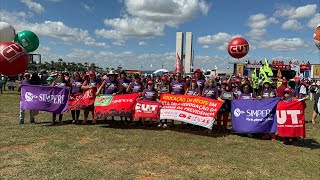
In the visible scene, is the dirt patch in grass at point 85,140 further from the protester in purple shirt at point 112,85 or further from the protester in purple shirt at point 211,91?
the protester in purple shirt at point 211,91

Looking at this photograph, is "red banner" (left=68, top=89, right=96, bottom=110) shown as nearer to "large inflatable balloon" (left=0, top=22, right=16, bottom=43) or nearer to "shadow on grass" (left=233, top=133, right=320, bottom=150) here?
"shadow on grass" (left=233, top=133, right=320, bottom=150)

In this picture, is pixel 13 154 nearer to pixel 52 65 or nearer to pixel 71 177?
pixel 71 177

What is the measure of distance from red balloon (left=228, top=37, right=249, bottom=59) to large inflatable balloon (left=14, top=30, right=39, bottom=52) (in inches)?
414

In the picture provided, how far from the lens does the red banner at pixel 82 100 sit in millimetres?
11344

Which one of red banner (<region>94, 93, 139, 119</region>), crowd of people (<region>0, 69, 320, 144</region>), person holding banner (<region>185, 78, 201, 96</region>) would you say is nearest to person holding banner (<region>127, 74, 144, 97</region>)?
crowd of people (<region>0, 69, 320, 144</region>)

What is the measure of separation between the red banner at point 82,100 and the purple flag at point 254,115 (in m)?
4.75

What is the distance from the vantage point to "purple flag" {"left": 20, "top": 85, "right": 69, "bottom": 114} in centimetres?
1138

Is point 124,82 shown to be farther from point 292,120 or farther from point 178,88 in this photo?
point 292,120

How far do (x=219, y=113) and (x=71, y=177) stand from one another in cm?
609

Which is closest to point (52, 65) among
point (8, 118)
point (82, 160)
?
point (8, 118)

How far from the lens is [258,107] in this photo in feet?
32.0

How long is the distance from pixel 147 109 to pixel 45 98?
Result: 11.9ft

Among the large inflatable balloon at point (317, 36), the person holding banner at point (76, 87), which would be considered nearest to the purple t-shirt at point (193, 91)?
the person holding banner at point (76, 87)

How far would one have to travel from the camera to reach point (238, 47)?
49.4 ft
